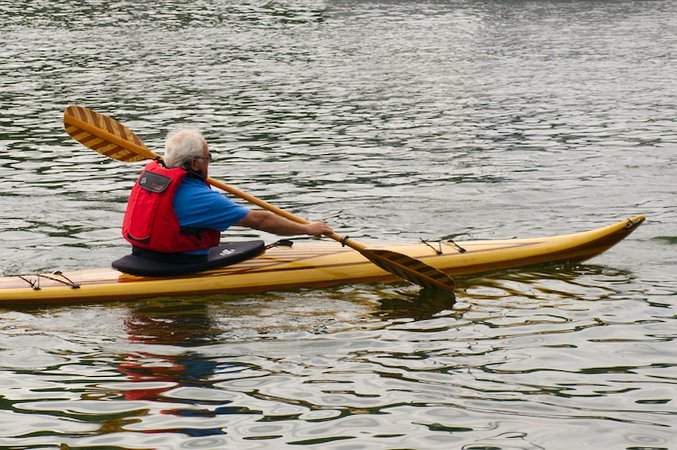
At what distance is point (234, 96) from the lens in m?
23.4

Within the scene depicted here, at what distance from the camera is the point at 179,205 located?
29.4ft

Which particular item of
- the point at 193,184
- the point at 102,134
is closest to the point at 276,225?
the point at 193,184

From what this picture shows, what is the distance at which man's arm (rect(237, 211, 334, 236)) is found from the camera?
909cm

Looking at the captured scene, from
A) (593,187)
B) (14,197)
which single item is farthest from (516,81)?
(14,197)

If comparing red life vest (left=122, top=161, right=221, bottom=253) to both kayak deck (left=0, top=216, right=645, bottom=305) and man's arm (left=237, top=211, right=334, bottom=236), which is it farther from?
man's arm (left=237, top=211, right=334, bottom=236)

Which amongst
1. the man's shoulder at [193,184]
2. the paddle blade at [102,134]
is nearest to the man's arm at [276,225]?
the man's shoulder at [193,184]

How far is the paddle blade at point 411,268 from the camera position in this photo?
9.52m

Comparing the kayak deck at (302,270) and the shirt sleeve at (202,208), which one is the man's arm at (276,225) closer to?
the shirt sleeve at (202,208)

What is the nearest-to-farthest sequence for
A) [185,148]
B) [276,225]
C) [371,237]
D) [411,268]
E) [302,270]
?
[185,148] → [276,225] → [411,268] → [302,270] → [371,237]

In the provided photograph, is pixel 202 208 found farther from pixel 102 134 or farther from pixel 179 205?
pixel 102 134

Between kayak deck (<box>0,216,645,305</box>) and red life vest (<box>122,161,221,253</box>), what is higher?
red life vest (<box>122,161,221,253</box>)

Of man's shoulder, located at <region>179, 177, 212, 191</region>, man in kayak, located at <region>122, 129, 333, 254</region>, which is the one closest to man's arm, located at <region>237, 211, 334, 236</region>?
man in kayak, located at <region>122, 129, 333, 254</region>

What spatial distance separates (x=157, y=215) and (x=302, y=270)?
4.21 feet

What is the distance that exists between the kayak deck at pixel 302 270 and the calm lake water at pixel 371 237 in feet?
0.39
